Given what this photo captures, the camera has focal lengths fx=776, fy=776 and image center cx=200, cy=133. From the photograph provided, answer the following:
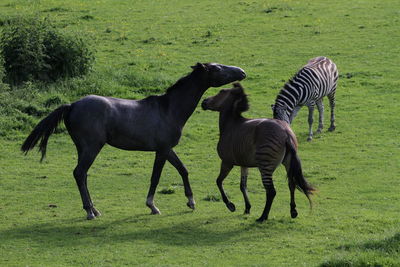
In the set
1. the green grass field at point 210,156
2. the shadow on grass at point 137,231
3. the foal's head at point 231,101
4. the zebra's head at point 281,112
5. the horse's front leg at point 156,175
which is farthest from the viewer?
the zebra's head at point 281,112

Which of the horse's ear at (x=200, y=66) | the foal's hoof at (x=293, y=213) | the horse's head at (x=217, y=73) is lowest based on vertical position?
the foal's hoof at (x=293, y=213)

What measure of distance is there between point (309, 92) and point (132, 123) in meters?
8.47

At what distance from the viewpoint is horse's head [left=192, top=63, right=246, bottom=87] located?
14922mm

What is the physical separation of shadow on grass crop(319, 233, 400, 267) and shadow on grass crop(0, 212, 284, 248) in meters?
1.96

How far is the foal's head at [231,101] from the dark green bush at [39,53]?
11.3 m

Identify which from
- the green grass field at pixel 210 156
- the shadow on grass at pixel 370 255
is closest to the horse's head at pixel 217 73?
the green grass field at pixel 210 156

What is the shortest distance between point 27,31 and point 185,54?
6.81 meters

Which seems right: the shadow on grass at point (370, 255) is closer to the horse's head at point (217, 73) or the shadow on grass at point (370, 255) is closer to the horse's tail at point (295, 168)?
the horse's tail at point (295, 168)

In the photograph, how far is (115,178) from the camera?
58.5 feet

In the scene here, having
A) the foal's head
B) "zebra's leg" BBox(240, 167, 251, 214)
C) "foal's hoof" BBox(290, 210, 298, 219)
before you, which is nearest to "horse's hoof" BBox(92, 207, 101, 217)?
"zebra's leg" BBox(240, 167, 251, 214)

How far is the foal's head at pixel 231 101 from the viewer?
1462cm

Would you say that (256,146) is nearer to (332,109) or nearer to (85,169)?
(85,169)

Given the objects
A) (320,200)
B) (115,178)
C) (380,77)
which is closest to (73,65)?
(115,178)

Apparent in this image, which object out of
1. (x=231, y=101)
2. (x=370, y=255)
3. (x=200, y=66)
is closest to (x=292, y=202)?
(x=231, y=101)
